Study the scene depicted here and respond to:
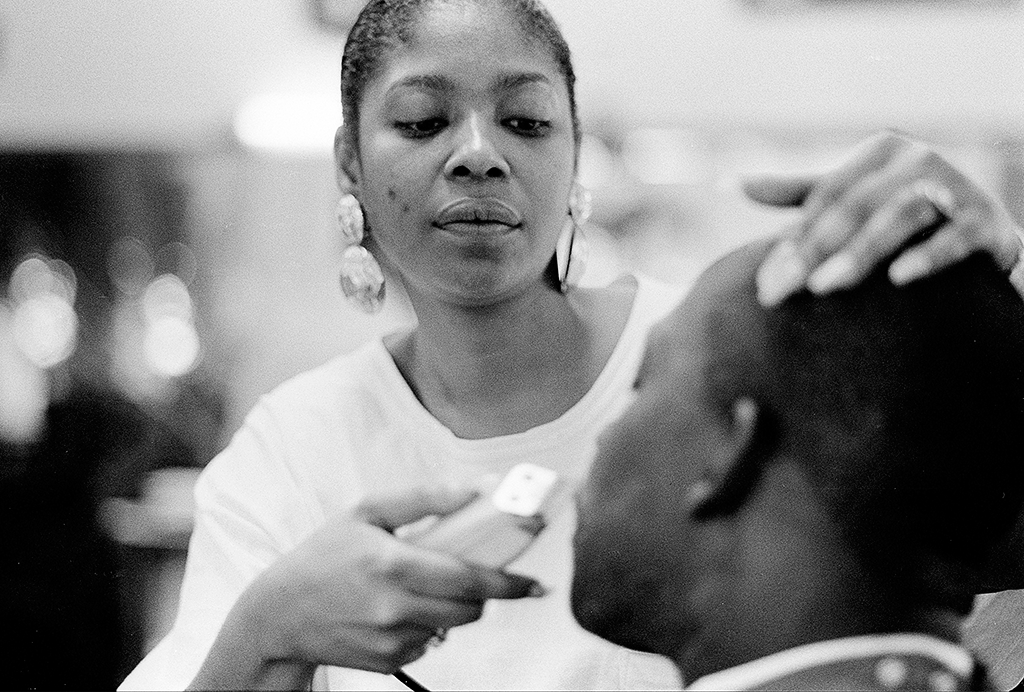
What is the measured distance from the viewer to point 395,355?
1.09 metres

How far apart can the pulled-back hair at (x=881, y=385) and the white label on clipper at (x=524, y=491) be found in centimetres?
17

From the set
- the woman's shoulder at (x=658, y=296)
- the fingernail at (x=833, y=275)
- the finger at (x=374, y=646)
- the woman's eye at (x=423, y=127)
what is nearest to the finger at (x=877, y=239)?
the fingernail at (x=833, y=275)

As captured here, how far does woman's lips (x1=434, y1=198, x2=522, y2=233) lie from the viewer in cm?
99

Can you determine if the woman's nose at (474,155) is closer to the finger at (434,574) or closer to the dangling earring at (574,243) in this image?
the dangling earring at (574,243)

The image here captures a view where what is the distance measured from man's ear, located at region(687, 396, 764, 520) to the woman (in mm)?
102

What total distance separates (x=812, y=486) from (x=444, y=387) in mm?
347

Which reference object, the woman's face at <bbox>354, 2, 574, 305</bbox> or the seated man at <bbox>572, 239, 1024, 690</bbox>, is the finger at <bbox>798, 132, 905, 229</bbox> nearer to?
the seated man at <bbox>572, 239, 1024, 690</bbox>

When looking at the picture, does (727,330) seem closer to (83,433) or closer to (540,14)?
(540,14)

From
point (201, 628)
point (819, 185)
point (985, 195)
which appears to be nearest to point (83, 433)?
point (201, 628)

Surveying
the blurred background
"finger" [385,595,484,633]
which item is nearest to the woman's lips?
the blurred background

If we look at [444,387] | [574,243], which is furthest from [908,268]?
[444,387]

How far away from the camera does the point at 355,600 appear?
98cm

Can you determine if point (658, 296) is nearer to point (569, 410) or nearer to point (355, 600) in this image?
point (569, 410)

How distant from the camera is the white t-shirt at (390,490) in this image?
1.01 metres
